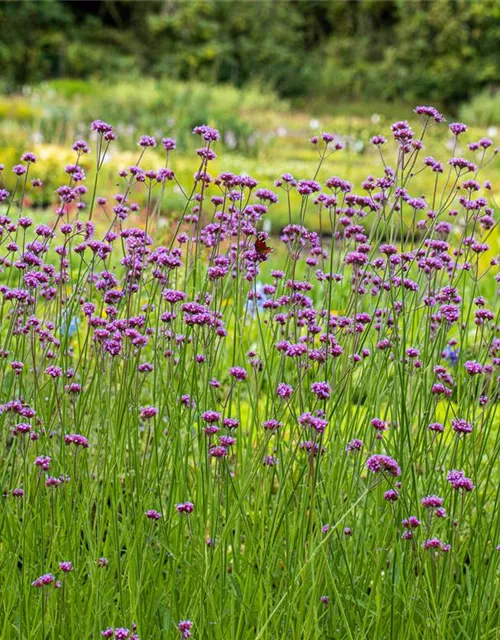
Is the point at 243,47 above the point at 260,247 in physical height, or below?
below

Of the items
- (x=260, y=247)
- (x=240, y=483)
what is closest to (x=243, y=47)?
(x=260, y=247)

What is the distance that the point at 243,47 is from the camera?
90.2 ft

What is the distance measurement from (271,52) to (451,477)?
27.3 m

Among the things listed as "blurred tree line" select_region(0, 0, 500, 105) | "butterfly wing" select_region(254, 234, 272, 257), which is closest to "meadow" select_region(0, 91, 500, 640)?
"butterfly wing" select_region(254, 234, 272, 257)

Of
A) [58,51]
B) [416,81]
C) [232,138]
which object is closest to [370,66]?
[416,81]

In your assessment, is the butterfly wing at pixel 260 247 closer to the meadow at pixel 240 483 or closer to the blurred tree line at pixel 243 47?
the meadow at pixel 240 483

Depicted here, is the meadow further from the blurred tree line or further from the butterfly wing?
the blurred tree line

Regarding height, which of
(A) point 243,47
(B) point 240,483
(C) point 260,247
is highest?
(C) point 260,247

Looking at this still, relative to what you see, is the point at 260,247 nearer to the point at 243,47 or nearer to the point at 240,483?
the point at 240,483

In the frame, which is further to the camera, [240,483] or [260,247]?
[260,247]

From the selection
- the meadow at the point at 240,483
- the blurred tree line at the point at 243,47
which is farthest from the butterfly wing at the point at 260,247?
the blurred tree line at the point at 243,47

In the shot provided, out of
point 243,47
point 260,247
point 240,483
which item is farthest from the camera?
point 243,47

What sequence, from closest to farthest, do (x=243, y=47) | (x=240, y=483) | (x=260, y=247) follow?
(x=240, y=483) < (x=260, y=247) < (x=243, y=47)

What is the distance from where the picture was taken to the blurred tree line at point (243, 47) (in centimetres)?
2580
